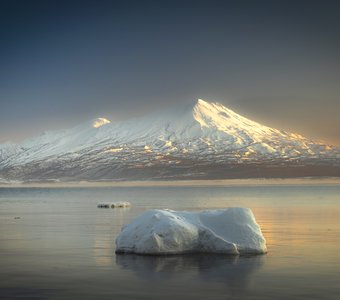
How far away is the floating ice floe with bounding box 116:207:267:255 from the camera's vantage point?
26.5m

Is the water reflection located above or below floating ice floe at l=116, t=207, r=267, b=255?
below

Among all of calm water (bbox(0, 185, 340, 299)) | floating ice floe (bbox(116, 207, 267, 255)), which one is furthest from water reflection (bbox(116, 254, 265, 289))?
floating ice floe (bbox(116, 207, 267, 255))

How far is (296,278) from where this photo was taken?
21.8 meters

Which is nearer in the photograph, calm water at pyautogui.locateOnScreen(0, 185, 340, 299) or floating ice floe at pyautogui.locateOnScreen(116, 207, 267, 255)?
calm water at pyautogui.locateOnScreen(0, 185, 340, 299)

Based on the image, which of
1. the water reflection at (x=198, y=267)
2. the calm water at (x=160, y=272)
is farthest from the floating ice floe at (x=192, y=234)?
the calm water at (x=160, y=272)

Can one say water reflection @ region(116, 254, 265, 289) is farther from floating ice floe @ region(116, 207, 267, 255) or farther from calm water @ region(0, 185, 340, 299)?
floating ice floe @ region(116, 207, 267, 255)

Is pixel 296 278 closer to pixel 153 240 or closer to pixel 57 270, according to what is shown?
pixel 153 240

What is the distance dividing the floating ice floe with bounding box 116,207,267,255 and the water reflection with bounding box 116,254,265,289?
1.91 feet

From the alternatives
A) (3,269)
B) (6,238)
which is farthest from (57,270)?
(6,238)

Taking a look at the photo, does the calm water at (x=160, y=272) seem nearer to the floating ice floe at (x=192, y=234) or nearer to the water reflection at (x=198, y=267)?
the water reflection at (x=198, y=267)

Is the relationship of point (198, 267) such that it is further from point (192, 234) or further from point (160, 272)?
point (192, 234)

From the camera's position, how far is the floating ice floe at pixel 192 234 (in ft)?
86.8

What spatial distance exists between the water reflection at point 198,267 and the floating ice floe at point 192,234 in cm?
58

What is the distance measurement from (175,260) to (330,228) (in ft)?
60.9
